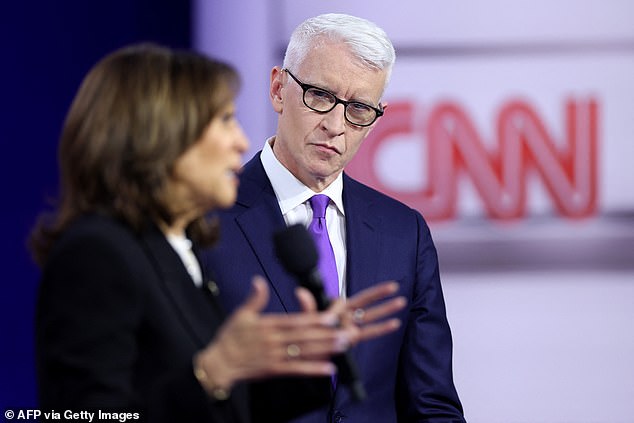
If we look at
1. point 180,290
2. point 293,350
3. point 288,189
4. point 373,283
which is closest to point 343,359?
point 293,350

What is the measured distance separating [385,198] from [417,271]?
0.23 m

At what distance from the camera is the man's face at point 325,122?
230 centimetres

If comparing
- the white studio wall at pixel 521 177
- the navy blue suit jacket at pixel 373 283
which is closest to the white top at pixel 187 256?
the navy blue suit jacket at pixel 373 283

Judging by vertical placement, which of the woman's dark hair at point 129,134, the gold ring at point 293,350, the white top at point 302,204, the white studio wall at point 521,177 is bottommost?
the white studio wall at point 521,177

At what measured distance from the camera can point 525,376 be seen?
154 inches

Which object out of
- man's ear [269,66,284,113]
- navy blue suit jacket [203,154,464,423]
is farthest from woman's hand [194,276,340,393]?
man's ear [269,66,284,113]

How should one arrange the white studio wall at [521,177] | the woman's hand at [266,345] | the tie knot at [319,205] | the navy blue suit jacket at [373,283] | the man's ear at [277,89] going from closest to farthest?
the woman's hand at [266,345]
the navy blue suit jacket at [373,283]
the tie knot at [319,205]
the man's ear at [277,89]
the white studio wall at [521,177]

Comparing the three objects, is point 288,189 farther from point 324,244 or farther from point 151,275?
point 151,275

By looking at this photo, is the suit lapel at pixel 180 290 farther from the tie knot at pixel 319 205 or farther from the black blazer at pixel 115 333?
the tie knot at pixel 319 205

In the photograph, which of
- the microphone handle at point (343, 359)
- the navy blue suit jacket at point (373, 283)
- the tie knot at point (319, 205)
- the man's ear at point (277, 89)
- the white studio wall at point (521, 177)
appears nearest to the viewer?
the microphone handle at point (343, 359)

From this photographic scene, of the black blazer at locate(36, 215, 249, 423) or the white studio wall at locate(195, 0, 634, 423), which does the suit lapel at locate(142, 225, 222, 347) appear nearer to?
the black blazer at locate(36, 215, 249, 423)

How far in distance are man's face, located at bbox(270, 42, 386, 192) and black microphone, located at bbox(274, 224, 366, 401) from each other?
0.74 meters

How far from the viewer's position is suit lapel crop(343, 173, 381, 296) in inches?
89.1

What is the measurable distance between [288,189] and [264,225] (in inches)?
4.6
